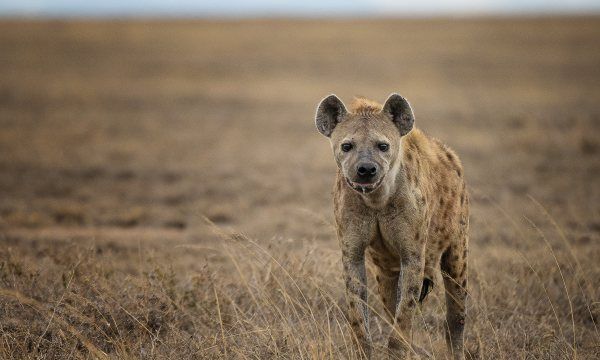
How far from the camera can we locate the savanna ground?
4375 mm

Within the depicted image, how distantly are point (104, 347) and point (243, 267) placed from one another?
1.55 metres

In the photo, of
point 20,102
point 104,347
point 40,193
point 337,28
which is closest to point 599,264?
point 104,347

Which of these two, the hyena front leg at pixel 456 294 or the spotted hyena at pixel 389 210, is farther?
the hyena front leg at pixel 456 294

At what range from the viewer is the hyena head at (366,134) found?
3664 mm

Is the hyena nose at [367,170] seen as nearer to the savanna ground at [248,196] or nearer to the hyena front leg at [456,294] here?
the savanna ground at [248,196]

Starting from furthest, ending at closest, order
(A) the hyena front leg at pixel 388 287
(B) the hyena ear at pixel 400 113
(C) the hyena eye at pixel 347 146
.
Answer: (A) the hyena front leg at pixel 388 287
(B) the hyena ear at pixel 400 113
(C) the hyena eye at pixel 347 146

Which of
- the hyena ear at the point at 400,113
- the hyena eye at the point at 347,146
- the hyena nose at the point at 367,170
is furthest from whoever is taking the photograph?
the hyena ear at the point at 400,113

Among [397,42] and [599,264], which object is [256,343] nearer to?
[599,264]

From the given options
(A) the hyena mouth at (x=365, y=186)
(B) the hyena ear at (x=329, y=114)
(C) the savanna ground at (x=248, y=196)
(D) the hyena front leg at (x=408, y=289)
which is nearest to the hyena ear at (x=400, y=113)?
(B) the hyena ear at (x=329, y=114)

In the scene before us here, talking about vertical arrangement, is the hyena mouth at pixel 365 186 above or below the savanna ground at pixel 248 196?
above

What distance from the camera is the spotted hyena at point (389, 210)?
3.79m

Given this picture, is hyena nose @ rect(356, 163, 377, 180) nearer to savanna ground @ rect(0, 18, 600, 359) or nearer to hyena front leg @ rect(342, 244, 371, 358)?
hyena front leg @ rect(342, 244, 371, 358)

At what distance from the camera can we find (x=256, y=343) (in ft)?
13.4

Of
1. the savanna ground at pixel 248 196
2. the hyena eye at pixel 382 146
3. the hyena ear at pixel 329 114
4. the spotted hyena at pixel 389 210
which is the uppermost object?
the hyena ear at pixel 329 114
